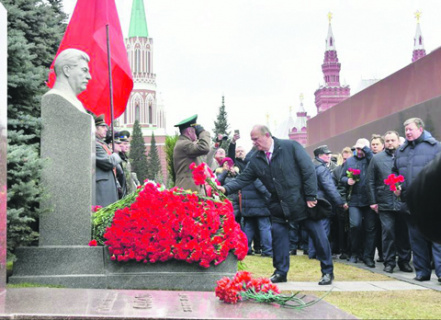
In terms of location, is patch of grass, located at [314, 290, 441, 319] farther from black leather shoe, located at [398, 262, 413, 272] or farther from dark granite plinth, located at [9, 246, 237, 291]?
black leather shoe, located at [398, 262, 413, 272]

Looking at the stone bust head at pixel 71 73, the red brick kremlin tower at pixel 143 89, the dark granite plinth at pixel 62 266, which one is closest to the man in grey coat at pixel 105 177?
Result: the stone bust head at pixel 71 73

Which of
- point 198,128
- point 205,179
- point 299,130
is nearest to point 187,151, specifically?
point 198,128

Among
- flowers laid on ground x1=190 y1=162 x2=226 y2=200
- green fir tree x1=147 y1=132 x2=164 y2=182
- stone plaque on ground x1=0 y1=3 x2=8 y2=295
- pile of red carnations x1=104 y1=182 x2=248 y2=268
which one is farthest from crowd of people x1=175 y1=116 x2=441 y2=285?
green fir tree x1=147 y1=132 x2=164 y2=182

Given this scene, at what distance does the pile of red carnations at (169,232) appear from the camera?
7.27 metres

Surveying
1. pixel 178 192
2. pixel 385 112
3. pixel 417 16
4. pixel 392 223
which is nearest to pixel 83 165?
pixel 178 192

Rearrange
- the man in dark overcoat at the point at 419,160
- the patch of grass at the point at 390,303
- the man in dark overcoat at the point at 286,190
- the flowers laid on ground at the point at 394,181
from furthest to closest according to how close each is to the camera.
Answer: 1. the flowers laid on ground at the point at 394,181
2. the man in dark overcoat at the point at 419,160
3. the man in dark overcoat at the point at 286,190
4. the patch of grass at the point at 390,303

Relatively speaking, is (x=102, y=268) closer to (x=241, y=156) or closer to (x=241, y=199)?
(x=241, y=199)

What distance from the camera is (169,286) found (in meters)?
7.32

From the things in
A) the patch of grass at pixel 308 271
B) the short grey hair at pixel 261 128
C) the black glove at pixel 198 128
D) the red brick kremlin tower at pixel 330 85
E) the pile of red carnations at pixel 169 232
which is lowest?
the patch of grass at pixel 308 271

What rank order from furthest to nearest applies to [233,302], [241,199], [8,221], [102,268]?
[241,199] → [102,268] → [8,221] → [233,302]

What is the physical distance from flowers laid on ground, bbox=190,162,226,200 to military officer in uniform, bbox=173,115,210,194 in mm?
1250

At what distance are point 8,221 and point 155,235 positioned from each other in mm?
1552

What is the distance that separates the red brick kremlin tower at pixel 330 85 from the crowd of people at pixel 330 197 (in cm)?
8496

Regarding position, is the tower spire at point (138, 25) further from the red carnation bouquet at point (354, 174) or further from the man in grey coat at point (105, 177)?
the man in grey coat at point (105, 177)
